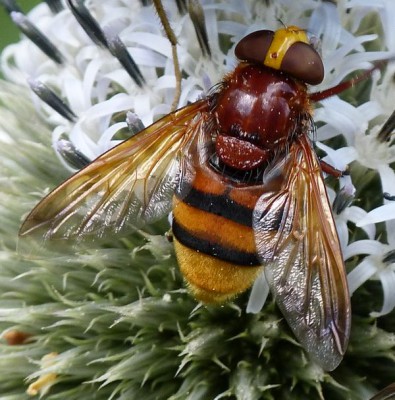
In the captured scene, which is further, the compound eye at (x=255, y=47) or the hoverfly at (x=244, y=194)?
the compound eye at (x=255, y=47)

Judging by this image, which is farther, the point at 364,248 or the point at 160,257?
the point at 160,257

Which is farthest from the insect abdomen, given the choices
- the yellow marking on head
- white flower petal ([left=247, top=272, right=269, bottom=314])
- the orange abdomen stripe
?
the yellow marking on head

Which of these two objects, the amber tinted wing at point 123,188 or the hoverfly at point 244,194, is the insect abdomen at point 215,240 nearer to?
the hoverfly at point 244,194

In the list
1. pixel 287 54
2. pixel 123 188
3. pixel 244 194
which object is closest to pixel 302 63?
pixel 287 54

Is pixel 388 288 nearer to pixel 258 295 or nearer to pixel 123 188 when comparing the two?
pixel 258 295

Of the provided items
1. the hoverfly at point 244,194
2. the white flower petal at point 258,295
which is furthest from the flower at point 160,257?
the hoverfly at point 244,194

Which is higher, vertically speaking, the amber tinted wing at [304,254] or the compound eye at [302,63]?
the compound eye at [302,63]

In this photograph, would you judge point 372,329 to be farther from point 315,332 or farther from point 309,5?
point 309,5

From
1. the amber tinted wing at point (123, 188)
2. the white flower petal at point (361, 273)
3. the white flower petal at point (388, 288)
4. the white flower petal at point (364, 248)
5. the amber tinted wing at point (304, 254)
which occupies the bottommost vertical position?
the white flower petal at point (388, 288)
